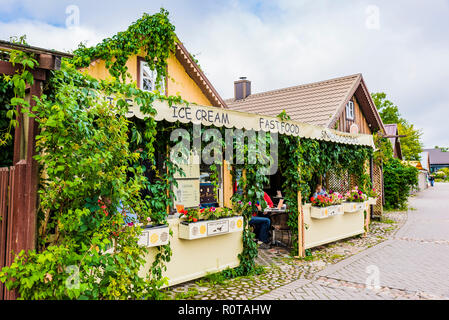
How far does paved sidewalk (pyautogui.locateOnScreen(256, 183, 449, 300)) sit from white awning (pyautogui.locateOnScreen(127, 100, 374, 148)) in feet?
8.44

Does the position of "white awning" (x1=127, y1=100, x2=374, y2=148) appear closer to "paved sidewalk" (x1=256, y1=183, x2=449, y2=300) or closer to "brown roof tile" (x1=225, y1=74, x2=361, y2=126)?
"paved sidewalk" (x1=256, y1=183, x2=449, y2=300)

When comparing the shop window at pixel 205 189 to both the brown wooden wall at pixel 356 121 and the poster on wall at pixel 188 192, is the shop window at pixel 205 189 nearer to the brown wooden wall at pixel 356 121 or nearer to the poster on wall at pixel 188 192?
the poster on wall at pixel 188 192

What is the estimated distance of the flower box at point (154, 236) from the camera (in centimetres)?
430

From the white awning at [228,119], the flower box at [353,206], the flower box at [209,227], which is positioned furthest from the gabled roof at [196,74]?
the flower box at [209,227]

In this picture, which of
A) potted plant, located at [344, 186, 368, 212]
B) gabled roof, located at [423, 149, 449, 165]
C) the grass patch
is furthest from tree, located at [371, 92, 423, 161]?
gabled roof, located at [423, 149, 449, 165]

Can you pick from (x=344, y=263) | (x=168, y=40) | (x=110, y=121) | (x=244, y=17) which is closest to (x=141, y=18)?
(x=168, y=40)

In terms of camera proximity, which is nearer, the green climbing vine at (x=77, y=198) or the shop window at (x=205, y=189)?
the green climbing vine at (x=77, y=198)

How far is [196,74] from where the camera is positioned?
10.8 metres

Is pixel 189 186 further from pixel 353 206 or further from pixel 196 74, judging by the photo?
pixel 353 206

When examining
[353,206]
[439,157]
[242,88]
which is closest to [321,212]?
[353,206]

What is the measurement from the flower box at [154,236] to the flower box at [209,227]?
333 mm

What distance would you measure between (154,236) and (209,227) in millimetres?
1000

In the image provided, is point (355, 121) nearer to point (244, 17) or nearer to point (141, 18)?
point (244, 17)
